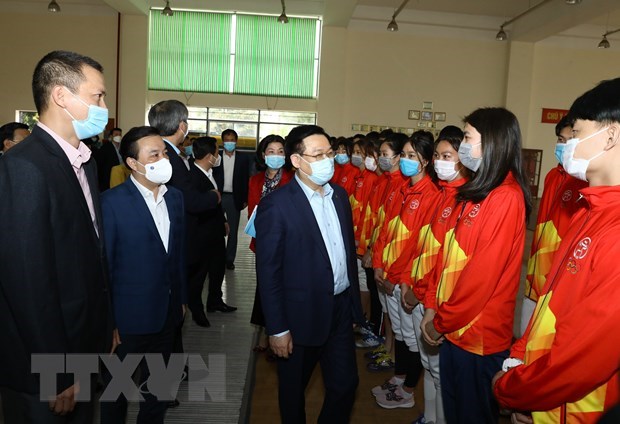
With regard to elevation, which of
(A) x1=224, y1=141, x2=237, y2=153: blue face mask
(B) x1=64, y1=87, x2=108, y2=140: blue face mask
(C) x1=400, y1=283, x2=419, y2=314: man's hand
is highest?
(A) x1=224, y1=141, x2=237, y2=153: blue face mask

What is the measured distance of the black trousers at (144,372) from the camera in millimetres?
2387

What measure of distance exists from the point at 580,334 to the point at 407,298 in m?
1.61

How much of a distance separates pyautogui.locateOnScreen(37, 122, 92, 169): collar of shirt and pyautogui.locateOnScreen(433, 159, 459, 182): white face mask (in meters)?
1.73

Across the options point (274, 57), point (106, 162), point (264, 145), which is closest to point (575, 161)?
point (264, 145)

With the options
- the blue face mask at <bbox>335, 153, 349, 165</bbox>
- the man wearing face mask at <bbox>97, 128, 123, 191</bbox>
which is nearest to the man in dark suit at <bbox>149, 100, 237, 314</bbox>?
the blue face mask at <bbox>335, 153, 349, 165</bbox>

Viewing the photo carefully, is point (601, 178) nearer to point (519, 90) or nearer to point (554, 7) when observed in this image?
point (554, 7)

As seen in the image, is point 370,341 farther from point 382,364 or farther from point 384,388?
point 384,388

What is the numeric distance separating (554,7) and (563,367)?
1195cm

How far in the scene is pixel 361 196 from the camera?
4902 millimetres

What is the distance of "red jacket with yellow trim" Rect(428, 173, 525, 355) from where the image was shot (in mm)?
1961

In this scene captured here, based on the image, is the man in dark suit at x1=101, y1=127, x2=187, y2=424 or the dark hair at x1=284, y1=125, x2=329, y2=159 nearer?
the man in dark suit at x1=101, y1=127, x2=187, y2=424

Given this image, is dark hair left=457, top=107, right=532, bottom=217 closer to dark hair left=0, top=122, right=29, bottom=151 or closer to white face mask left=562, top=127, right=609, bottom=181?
white face mask left=562, top=127, right=609, bottom=181

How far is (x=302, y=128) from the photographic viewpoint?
2.56 m

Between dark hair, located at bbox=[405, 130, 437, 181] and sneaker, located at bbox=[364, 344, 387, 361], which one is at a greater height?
dark hair, located at bbox=[405, 130, 437, 181]
